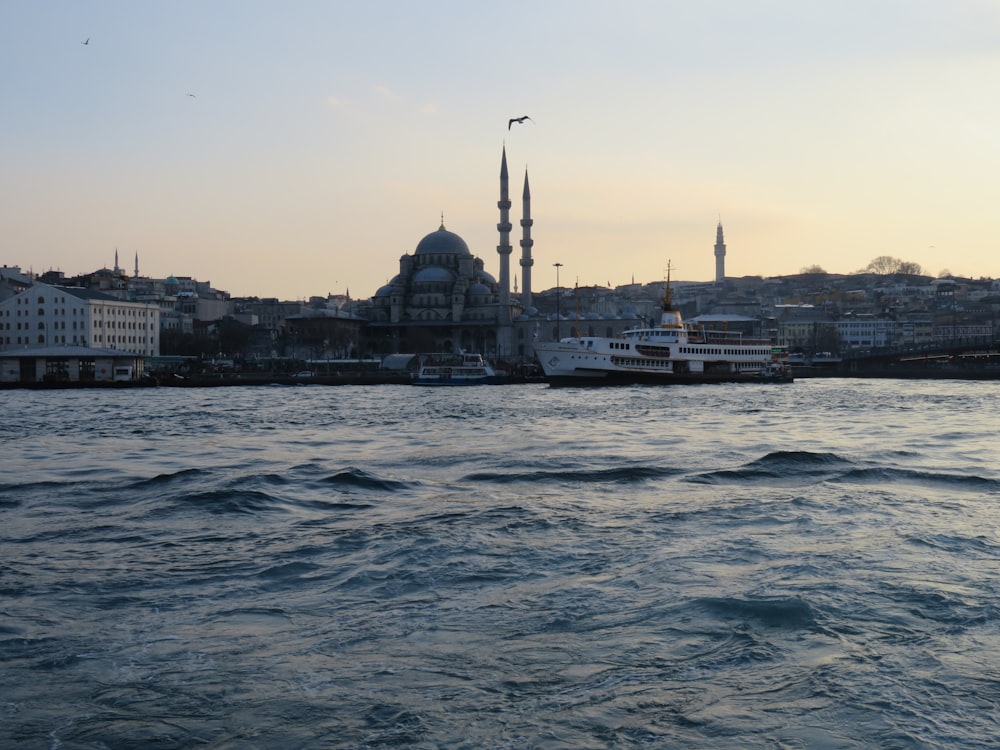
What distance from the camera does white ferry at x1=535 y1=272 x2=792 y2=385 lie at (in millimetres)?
44312

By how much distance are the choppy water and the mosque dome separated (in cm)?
7206

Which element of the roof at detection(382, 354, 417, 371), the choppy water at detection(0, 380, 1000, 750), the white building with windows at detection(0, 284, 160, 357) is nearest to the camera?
the choppy water at detection(0, 380, 1000, 750)

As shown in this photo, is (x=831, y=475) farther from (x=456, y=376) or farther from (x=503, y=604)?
(x=456, y=376)

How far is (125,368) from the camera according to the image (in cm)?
4506

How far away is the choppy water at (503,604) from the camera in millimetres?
4363

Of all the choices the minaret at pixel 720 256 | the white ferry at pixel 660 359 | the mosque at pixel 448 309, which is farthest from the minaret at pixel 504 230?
the minaret at pixel 720 256

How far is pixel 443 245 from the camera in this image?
279ft

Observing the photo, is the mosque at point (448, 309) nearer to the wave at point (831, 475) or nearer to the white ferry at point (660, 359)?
the white ferry at point (660, 359)

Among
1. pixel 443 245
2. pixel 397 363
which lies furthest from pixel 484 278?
pixel 397 363

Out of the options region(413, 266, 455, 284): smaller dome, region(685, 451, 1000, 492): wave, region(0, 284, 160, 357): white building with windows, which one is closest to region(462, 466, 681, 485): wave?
region(685, 451, 1000, 492): wave

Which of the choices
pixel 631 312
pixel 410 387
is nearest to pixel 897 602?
pixel 410 387

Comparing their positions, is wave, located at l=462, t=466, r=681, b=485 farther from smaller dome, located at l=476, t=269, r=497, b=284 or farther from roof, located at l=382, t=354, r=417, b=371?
smaller dome, located at l=476, t=269, r=497, b=284

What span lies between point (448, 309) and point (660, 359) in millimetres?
37512

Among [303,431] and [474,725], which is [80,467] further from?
[474,725]
